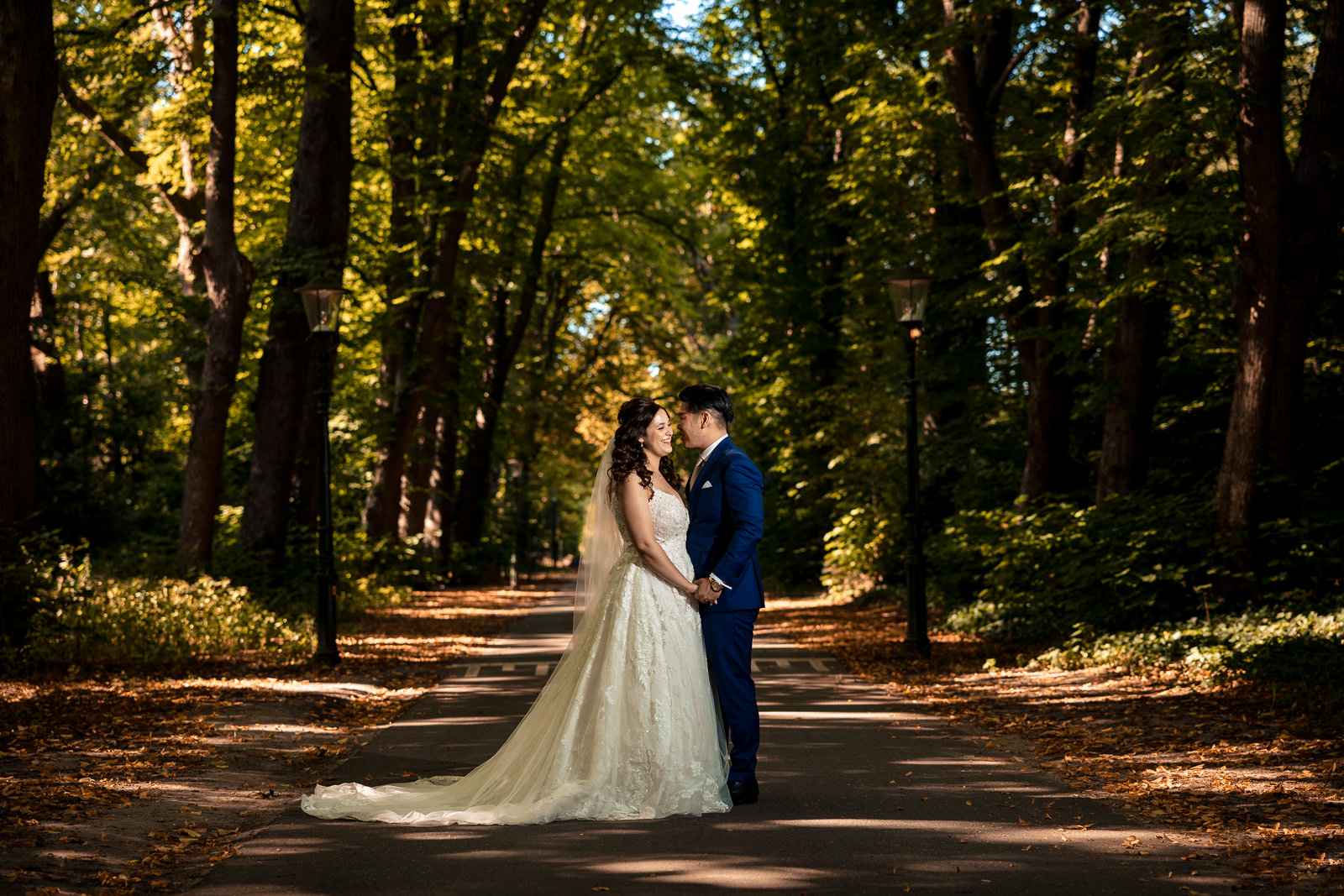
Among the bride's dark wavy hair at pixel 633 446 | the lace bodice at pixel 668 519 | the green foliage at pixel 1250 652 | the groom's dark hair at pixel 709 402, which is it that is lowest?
the green foliage at pixel 1250 652

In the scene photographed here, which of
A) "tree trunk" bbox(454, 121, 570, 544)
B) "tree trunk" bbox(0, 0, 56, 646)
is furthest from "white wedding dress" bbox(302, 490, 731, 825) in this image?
"tree trunk" bbox(454, 121, 570, 544)

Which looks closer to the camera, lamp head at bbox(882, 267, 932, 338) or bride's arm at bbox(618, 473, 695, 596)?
bride's arm at bbox(618, 473, 695, 596)

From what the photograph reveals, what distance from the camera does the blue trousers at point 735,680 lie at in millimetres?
6633

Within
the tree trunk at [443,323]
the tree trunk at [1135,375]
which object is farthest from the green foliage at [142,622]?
the tree trunk at [1135,375]

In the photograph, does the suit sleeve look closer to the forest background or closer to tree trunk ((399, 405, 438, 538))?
the forest background

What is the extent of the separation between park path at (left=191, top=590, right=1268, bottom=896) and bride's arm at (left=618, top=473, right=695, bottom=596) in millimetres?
1314

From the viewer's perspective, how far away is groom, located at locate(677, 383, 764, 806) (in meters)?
6.57

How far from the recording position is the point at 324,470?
1352 cm

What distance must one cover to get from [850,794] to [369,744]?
3.83 metres

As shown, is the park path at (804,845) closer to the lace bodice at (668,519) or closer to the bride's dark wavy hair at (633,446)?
the lace bodice at (668,519)

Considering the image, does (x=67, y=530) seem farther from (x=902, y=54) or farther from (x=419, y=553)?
(x=902, y=54)

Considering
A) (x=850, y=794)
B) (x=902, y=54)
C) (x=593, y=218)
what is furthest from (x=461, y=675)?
(x=593, y=218)

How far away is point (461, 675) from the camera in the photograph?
13.3 m

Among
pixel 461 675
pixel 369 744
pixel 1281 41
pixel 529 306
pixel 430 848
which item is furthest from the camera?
pixel 529 306
